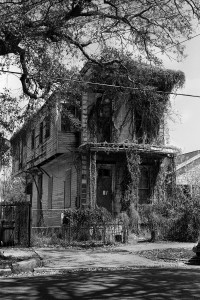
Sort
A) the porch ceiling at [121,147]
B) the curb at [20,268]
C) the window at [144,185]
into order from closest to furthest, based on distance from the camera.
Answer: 1. the curb at [20,268]
2. the porch ceiling at [121,147]
3. the window at [144,185]

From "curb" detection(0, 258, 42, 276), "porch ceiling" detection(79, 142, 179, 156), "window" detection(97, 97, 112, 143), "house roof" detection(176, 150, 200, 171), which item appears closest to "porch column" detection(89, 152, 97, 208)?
"porch ceiling" detection(79, 142, 179, 156)

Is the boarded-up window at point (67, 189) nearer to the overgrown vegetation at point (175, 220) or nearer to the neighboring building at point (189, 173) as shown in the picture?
the overgrown vegetation at point (175, 220)

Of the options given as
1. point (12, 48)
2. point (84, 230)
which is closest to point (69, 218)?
point (84, 230)

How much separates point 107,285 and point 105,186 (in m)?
13.0

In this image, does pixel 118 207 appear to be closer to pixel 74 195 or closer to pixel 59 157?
pixel 74 195

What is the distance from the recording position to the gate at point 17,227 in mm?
17312

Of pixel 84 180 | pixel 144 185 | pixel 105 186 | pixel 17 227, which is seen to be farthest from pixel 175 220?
pixel 17 227

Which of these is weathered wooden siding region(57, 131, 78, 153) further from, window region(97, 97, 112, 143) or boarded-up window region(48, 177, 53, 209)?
boarded-up window region(48, 177, 53, 209)

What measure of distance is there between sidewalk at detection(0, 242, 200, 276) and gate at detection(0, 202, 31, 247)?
156cm

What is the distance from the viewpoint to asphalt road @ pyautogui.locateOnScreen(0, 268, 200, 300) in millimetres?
7707

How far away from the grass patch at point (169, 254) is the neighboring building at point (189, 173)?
17.1 ft

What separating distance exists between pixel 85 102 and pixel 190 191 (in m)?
6.79

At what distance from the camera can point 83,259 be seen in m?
13.6

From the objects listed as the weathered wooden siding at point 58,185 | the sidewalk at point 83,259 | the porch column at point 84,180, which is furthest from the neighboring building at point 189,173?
the weathered wooden siding at point 58,185
